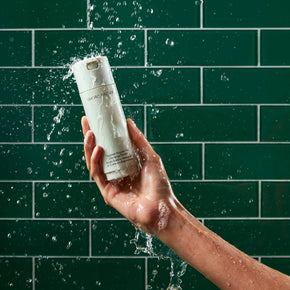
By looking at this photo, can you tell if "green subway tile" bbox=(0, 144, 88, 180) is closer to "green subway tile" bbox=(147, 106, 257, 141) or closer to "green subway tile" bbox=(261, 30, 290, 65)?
"green subway tile" bbox=(147, 106, 257, 141)

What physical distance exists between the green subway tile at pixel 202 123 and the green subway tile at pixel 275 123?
3 centimetres

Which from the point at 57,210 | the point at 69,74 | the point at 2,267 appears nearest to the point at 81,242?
the point at 57,210

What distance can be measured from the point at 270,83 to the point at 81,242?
0.67m

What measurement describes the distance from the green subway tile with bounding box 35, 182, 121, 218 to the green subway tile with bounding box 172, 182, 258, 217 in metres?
0.22

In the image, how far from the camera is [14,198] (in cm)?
112

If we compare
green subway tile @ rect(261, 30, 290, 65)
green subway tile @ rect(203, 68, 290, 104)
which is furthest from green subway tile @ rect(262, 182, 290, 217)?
green subway tile @ rect(261, 30, 290, 65)

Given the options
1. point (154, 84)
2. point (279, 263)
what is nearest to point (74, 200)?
point (154, 84)

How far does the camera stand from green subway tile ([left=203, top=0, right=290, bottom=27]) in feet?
3.64

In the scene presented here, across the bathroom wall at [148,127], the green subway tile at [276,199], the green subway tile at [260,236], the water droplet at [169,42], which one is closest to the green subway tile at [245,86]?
the bathroom wall at [148,127]

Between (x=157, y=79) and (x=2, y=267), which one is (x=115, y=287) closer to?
(x=2, y=267)

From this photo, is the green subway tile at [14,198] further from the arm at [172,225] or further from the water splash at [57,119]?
the arm at [172,225]

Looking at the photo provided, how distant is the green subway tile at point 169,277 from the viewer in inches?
43.9

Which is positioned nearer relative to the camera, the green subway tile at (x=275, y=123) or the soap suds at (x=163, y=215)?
the soap suds at (x=163, y=215)

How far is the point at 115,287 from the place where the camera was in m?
1.13
